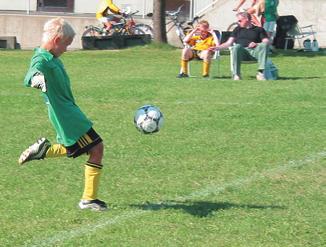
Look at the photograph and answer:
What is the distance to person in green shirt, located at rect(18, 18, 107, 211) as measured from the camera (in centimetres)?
764

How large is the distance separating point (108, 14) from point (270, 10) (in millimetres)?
6110

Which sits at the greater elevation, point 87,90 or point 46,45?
point 46,45

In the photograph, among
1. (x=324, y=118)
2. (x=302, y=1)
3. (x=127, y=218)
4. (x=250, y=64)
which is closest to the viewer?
(x=127, y=218)

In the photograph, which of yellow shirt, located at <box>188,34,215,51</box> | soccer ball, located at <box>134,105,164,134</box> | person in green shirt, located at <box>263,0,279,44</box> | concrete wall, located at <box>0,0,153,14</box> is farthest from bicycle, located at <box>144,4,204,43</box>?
soccer ball, located at <box>134,105,164,134</box>

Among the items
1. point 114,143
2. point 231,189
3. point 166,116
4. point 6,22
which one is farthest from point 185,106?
point 6,22

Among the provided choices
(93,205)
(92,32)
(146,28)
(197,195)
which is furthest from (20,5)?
(93,205)

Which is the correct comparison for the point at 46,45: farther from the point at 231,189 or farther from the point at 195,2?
the point at 195,2

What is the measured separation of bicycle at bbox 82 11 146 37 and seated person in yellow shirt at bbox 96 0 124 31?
15cm

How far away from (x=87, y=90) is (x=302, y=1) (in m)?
12.6

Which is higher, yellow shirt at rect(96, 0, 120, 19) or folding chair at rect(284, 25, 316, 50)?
yellow shirt at rect(96, 0, 120, 19)

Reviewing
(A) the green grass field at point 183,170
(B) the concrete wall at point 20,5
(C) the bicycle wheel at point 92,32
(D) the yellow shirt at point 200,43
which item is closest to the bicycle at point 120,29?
(C) the bicycle wheel at point 92,32

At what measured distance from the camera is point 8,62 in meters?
22.0

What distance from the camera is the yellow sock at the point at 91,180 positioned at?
783 centimetres

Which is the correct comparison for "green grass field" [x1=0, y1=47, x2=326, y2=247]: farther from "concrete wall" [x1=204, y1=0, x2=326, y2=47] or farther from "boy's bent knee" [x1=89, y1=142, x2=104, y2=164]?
"concrete wall" [x1=204, y1=0, x2=326, y2=47]
